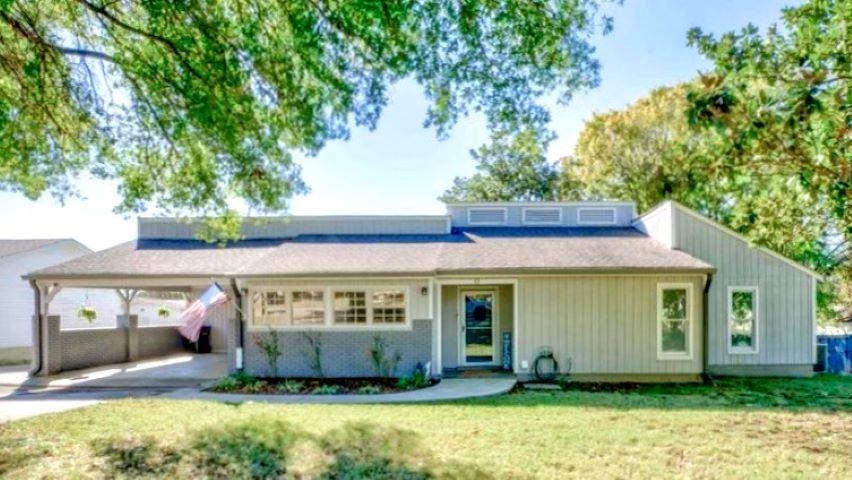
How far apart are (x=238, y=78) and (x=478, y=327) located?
8.16m

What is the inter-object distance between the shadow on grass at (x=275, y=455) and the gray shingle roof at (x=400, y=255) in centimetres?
490

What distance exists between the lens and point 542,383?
456 inches

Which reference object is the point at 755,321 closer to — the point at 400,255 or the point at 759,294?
the point at 759,294

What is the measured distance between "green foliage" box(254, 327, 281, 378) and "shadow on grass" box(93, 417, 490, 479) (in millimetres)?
4413

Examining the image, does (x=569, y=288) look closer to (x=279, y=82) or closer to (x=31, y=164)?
(x=279, y=82)

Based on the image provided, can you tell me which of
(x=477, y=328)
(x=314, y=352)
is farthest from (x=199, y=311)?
(x=477, y=328)

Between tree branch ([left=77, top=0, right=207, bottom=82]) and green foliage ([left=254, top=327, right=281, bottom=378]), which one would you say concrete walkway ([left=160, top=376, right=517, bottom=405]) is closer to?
green foliage ([left=254, top=327, right=281, bottom=378])

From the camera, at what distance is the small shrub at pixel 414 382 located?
11.0 m

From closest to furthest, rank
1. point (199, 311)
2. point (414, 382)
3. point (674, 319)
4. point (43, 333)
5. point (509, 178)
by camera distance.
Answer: point (414, 382) < point (674, 319) < point (199, 311) < point (43, 333) < point (509, 178)

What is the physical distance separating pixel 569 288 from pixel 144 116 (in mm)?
8996

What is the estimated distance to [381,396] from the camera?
10.2 metres

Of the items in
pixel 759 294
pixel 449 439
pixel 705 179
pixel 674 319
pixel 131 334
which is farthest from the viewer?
pixel 131 334

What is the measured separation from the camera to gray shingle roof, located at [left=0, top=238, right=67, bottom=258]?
18439 mm

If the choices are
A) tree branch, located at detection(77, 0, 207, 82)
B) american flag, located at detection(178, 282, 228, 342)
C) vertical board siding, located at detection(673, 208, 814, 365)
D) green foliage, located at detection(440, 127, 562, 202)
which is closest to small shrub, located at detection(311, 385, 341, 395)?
american flag, located at detection(178, 282, 228, 342)
